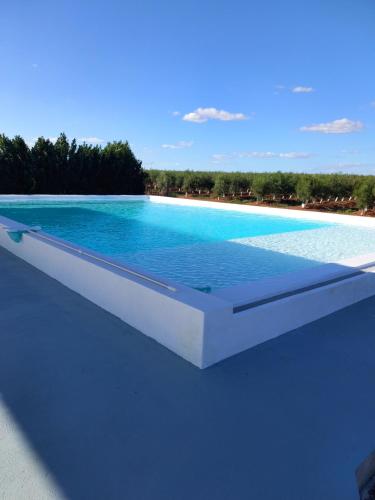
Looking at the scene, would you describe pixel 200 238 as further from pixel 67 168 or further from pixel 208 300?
pixel 67 168

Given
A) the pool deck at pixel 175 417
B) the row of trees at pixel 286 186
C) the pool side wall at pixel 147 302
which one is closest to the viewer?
the pool deck at pixel 175 417

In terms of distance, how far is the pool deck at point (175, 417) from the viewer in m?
1.36

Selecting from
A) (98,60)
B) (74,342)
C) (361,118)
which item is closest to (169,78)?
(98,60)

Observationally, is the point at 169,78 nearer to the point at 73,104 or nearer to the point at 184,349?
the point at 73,104

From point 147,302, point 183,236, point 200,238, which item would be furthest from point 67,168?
point 147,302

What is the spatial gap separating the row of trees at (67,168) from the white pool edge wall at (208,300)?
13740 mm

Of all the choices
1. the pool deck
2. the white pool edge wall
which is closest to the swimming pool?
the white pool edge wall

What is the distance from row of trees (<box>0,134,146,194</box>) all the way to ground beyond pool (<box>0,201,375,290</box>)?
2.80 metres

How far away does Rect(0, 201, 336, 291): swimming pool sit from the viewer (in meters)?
5.74

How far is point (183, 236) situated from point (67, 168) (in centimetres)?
1103

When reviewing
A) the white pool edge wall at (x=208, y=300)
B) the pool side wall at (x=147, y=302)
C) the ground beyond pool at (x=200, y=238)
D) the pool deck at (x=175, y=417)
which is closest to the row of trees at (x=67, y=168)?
the ground beyond pool at (x=200, y=238)

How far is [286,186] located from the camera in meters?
18.2

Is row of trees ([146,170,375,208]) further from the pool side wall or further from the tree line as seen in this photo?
the pool side wall

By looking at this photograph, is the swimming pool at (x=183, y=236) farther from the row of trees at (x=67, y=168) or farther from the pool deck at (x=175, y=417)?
the row of trees at (x=67, y=168)
